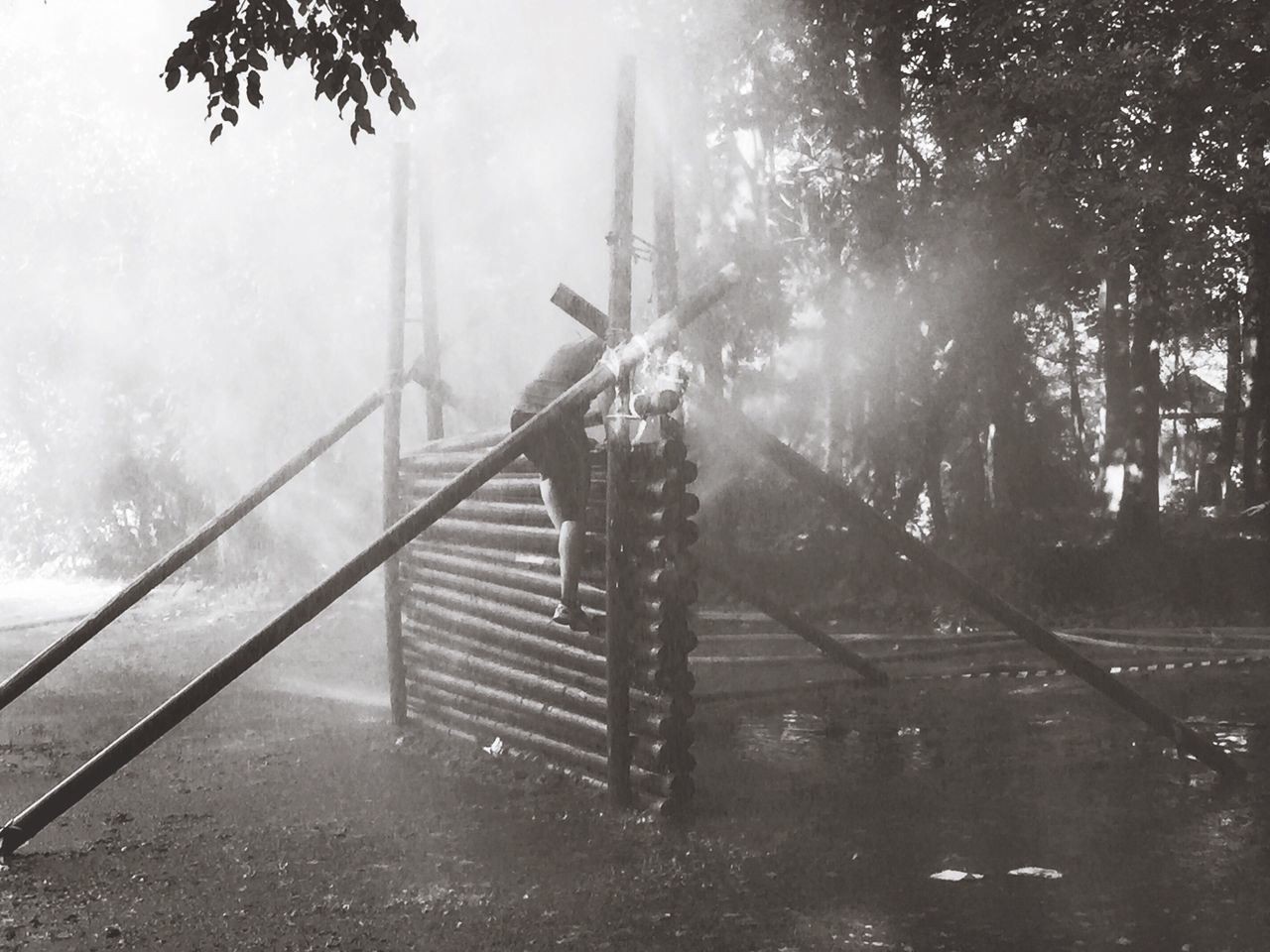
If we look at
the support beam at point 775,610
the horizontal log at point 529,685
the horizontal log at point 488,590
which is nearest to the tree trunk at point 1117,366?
the support beam at point 775,610

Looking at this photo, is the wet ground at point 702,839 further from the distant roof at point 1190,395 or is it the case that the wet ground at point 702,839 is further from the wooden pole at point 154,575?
the distant roof at point 1190,395

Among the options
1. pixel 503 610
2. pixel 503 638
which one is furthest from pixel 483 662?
pixel 503 610

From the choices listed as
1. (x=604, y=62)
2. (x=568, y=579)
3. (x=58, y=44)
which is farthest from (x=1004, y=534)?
(x=58, y=44)

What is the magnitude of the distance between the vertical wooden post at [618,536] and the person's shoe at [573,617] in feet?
1.25

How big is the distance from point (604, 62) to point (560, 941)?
53.8 feet

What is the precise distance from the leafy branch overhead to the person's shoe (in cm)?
315

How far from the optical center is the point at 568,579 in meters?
8.00

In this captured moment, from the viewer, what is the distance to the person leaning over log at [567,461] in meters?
7.96

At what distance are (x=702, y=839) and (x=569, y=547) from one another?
2.02 m

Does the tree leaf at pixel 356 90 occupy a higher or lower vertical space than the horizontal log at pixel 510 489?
higher

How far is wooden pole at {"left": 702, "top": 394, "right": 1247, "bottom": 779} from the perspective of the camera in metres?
7.70

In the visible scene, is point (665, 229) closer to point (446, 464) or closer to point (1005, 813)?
point (446, 464)

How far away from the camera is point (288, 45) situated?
6.75 m

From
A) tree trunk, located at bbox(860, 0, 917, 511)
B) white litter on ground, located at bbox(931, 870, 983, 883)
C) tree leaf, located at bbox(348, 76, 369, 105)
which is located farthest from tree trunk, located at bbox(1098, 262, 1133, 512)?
tree leaf, located at bbox(348, 76, 369, 105)
